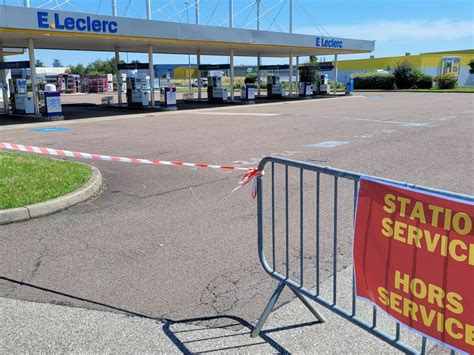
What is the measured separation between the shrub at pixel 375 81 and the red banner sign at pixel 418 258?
60364 millimetres

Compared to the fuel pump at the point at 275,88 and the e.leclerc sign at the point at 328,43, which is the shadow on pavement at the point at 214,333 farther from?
the fuel pump at the point at 275,88

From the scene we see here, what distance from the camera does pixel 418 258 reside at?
258cm

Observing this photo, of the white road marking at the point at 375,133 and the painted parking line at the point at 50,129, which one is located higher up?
the painted parking line at the point at 50,129

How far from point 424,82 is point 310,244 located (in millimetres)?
58074

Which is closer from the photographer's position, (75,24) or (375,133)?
(375,133)

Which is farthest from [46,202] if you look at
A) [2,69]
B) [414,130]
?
[2,69]

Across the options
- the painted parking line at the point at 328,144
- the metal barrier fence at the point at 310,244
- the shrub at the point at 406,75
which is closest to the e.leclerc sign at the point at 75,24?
the painted parking line at the point at 328,144

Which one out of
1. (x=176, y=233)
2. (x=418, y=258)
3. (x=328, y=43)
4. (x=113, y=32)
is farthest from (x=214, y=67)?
(x=418, y=258)

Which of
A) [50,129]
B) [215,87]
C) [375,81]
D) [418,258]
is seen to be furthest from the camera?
[375,81]

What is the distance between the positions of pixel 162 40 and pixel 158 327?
2326 centimetres

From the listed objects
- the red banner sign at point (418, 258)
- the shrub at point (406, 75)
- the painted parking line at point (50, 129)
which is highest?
the shrub at point (406, 75)

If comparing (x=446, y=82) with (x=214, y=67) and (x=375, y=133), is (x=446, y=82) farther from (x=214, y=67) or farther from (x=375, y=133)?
(x=375, y=133)

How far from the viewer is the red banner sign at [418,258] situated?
93.4 inches

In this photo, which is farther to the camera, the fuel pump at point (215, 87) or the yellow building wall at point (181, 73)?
the yellow building wall at point (181, 73)
